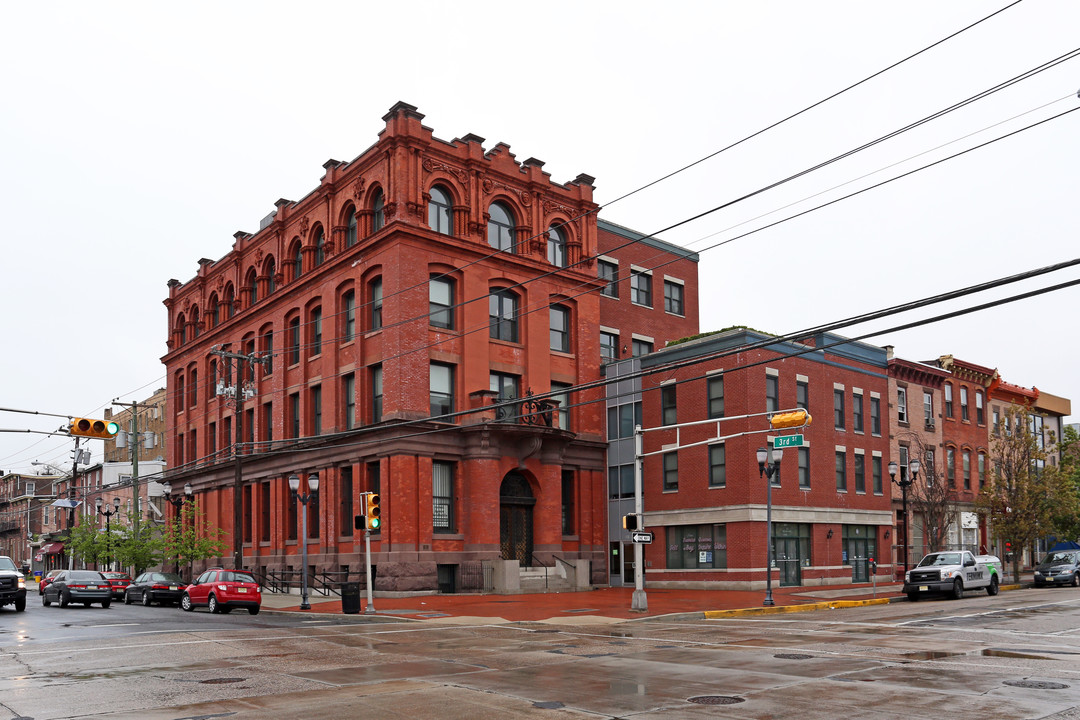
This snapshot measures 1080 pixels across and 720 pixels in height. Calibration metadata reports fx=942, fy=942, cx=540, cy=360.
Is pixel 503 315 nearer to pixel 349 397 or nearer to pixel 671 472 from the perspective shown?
pixel 349 397

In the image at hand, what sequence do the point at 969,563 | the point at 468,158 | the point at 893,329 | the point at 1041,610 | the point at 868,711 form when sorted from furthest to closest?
the point at 468,158 → the point at 969,563 → the point at 1041,610 → the point at 893,329 → the point at 868,711

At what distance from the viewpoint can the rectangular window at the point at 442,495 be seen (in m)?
38.8

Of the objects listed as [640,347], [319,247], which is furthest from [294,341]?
[640,347]

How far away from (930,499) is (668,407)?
617 inches

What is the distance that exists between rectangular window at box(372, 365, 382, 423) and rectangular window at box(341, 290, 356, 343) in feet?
7.98

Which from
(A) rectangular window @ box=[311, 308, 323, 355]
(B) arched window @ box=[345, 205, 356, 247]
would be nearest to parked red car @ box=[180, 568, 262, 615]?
(A) rectangular window @ box=[311, 308, 323, 355]

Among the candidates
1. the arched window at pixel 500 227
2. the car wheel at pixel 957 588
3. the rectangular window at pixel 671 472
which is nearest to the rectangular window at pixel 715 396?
the rectangular window at pixel 671 472

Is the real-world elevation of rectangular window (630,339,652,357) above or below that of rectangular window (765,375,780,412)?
above

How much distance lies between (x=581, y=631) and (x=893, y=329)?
11.4m

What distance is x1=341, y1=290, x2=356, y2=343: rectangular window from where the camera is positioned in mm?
42156

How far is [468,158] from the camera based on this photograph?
41.2 m

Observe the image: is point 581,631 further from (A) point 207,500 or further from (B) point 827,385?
(A) point 207,500

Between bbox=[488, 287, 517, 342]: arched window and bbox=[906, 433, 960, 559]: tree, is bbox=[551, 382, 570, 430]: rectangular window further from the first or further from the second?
bbox=[906, 433, 960, 559]: tree

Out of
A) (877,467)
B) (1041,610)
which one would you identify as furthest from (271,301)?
(1041,610)
